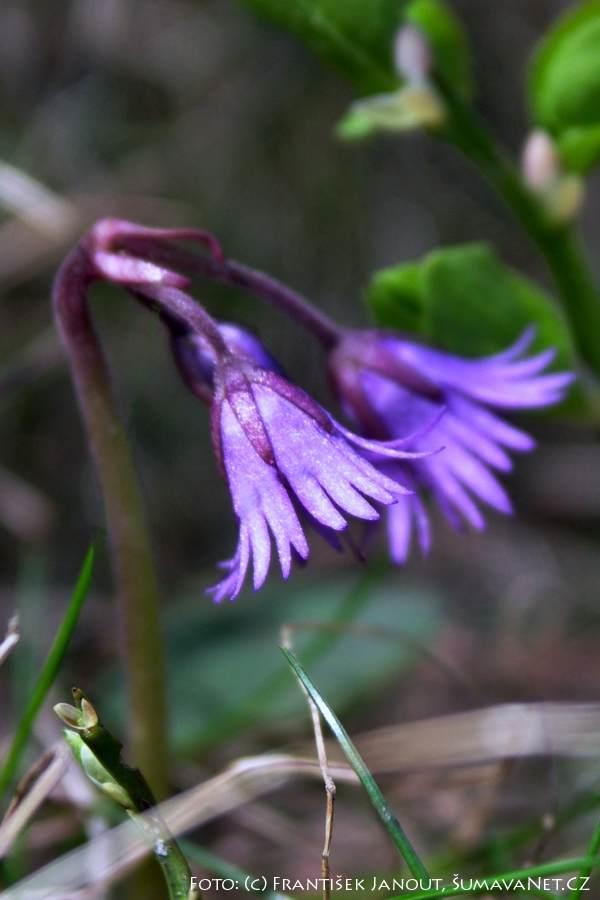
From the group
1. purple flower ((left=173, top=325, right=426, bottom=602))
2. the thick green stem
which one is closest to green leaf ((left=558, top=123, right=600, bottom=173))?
purple flower ((left=173, top=325, right=426, bottom=602))

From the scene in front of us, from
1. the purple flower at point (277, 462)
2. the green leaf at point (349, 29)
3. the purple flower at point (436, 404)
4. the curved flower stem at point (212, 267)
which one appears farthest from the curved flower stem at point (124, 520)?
the green leaf at point (349, 29)

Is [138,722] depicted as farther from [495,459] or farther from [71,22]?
[71,22]

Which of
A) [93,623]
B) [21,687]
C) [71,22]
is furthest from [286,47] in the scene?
[21,687]

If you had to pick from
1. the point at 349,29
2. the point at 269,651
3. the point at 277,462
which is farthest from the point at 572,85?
the point at 269,651

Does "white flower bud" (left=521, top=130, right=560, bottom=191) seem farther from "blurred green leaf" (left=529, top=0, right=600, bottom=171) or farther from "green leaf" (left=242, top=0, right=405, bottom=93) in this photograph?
"green leaf" (left=242, top=0, right=405, bottom=93)

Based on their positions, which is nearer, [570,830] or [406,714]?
[570,830]
